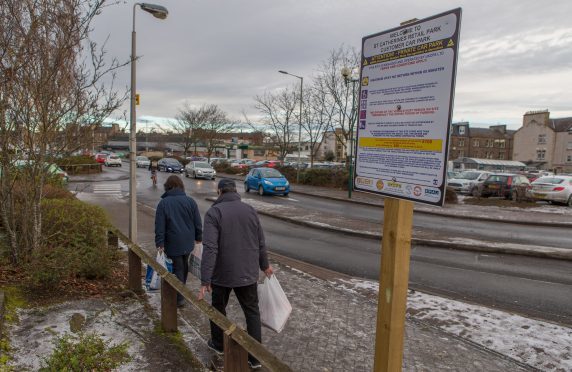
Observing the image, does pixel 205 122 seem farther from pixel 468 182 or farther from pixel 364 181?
pixel 364 181

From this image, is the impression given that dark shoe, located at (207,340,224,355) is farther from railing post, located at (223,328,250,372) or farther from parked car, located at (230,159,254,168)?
parked car, located at (230,159,254,168)

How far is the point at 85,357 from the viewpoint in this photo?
3135 millimetres

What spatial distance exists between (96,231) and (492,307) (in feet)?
20.6

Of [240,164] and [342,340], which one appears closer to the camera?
[342,340]

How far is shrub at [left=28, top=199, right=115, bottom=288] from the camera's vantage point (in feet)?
16.6

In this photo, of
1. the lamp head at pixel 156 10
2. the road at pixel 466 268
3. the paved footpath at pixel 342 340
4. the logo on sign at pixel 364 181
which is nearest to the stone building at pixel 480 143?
the road at pixel 466 268

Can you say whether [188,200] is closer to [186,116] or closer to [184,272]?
[184,272]

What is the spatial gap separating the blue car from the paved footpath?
15.9 meters

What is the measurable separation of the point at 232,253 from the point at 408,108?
2155 millimetres

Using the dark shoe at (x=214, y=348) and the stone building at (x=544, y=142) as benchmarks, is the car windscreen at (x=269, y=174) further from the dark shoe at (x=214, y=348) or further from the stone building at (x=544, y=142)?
the stone building at (x=544, y=142)

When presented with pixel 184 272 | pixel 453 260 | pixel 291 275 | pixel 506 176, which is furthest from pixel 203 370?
pixel 506 176

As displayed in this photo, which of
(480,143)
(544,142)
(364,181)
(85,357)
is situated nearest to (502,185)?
(364,181)

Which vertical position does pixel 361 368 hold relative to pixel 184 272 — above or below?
below

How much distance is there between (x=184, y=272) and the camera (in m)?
5.40
